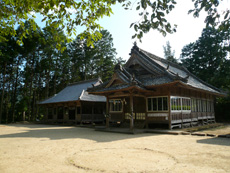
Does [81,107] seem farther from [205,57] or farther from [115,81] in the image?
[205,57]

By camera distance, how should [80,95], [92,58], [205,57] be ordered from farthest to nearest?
[92,58]
[205,57]
[80,95]

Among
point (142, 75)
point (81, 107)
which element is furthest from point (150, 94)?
point (81, 107)

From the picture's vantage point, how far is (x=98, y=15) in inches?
237

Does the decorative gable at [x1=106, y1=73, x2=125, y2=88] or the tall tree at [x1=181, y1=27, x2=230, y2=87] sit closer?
the decorative gable at [x1=106, y1=73, x2=125, y2=88]

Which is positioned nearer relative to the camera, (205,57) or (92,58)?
(205,57)

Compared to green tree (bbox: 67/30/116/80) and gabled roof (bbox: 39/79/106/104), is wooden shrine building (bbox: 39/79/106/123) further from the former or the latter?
green tree (bbox: 67/30/116/80)

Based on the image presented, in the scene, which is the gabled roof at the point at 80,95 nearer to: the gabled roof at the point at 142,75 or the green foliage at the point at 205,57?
the gabled roof at the point at 142,75

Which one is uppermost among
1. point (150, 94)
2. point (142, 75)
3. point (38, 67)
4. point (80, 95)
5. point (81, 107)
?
point (38, 67)

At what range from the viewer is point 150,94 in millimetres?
14484

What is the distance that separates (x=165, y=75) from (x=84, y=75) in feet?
89.1

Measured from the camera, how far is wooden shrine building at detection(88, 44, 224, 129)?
13266 mm

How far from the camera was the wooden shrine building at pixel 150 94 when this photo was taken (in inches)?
522

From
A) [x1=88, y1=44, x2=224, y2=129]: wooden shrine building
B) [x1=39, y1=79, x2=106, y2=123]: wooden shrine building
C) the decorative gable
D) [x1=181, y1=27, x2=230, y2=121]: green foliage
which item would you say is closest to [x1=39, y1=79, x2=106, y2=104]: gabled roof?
[x1=39, y1=79, x2=106, y2=123]: wooden shrine building

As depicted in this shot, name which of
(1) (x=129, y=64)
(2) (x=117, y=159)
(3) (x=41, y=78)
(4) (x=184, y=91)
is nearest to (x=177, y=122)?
(4) (x=184, y=91)
